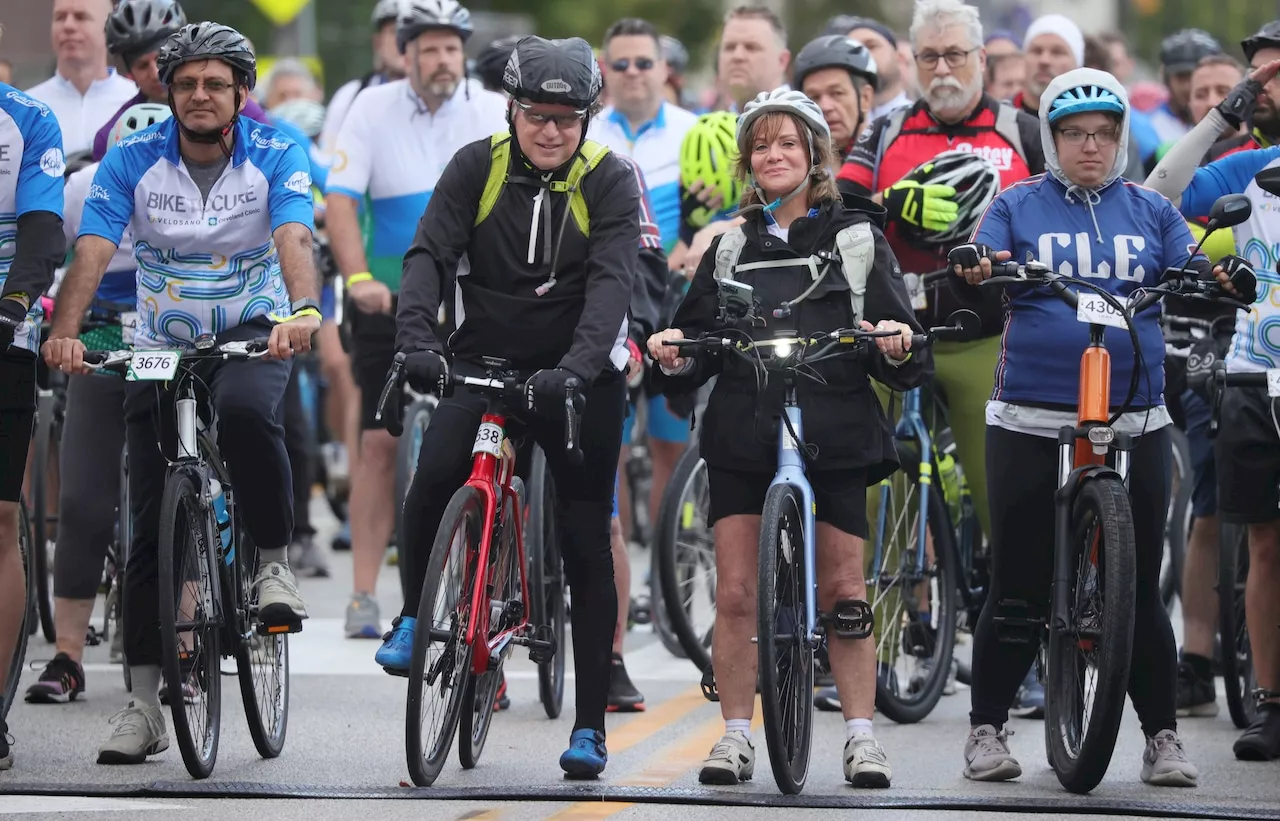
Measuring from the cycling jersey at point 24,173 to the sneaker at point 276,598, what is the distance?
3.42 feet

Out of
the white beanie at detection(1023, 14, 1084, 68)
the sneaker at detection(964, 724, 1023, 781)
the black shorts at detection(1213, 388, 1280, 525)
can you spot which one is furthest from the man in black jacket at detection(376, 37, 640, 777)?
the white beanie at detection(1023, 14, 1084, 68)

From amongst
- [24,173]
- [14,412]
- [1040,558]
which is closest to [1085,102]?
[1040,558]

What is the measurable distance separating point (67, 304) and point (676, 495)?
2.87 meters

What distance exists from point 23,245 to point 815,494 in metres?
2.64

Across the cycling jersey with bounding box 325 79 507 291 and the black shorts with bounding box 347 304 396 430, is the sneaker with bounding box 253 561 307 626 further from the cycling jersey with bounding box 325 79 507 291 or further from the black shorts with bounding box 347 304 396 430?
the cycling jersey with bounding box 325 79 507 291

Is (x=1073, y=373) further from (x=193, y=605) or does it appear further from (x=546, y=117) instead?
(x=193, y=605)

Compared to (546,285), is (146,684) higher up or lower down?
lower down

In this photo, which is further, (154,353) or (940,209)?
(940,209)

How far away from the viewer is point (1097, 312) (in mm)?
7379

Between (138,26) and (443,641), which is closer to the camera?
(443,641)

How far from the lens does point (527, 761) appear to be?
26.2ft

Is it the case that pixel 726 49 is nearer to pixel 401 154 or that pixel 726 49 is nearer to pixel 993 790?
pixel 401 154

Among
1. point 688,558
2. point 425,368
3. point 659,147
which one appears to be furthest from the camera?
point 659,147

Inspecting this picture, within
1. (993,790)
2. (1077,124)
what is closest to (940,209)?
(1077,124)
